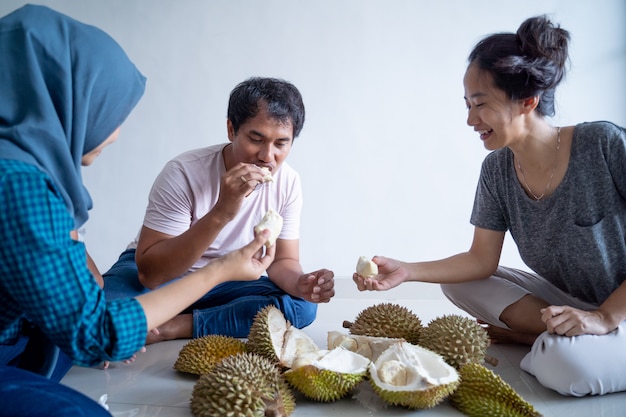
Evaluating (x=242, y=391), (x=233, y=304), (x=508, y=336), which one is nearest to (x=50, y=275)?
(x=242, y=391)

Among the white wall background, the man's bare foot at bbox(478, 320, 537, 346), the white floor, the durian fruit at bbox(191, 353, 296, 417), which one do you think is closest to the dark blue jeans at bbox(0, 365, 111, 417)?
the durian fruit at bbox(191, 353, 296, 417)

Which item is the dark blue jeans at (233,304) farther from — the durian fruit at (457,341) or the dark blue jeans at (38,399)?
the dark blue jeans at (38,399)

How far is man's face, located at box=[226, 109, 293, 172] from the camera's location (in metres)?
1.83

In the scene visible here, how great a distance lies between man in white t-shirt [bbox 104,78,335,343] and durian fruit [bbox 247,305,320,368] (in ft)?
0.93

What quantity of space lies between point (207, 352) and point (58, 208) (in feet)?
2.65

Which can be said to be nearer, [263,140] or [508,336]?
[263,140]

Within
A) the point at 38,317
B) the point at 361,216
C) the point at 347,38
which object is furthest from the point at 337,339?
the point at 347,38

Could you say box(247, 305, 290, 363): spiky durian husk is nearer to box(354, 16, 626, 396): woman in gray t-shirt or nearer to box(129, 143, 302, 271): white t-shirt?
box(354, 16, 626, 396): woman in gray t-shirt

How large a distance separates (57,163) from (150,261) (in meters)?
0.83

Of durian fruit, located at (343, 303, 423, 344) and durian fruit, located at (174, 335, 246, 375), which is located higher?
durian fruit, located at (343, 303, 423, 344)

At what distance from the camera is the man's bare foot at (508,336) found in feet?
6.41

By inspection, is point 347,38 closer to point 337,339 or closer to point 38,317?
point 337,339

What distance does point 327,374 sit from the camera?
1404mm

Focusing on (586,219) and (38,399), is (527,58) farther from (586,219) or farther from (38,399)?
(38,399)
